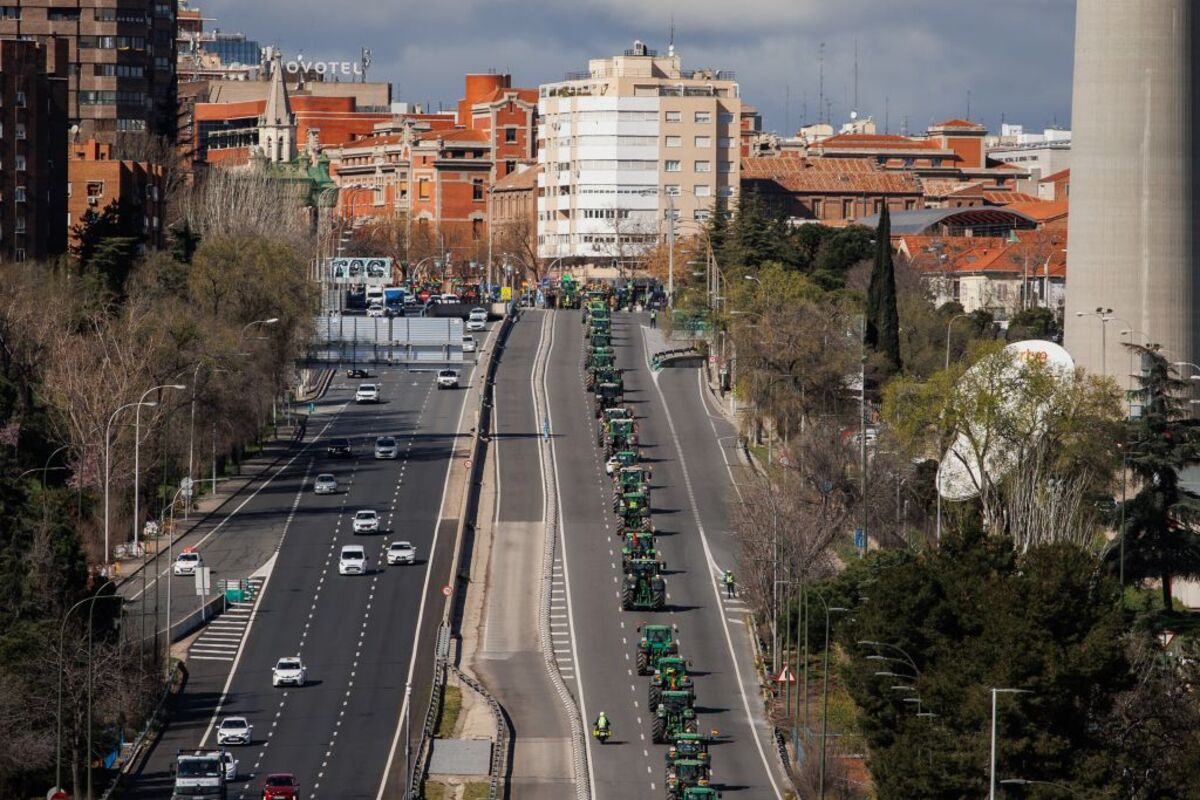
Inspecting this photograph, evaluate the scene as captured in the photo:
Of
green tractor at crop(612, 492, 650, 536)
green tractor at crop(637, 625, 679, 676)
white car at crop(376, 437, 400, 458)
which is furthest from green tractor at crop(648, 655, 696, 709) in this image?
white car at crop(376, 437, 400, 458)

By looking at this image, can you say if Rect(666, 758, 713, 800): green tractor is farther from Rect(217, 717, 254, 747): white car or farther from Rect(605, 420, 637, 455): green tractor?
Rect(605, 420, 637, 455): green tractor

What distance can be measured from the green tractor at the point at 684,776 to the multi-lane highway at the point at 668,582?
1.14m

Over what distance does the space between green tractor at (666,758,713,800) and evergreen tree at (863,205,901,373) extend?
70031 mm

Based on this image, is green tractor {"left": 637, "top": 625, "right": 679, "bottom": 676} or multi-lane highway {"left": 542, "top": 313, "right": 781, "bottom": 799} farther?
green tractor {"left": 637, "top": 625, "right": 679, "bottom": 676}

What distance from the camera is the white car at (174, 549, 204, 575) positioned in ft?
378

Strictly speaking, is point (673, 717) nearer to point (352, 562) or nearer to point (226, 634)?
point (226, 634)

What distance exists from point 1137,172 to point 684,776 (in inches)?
2070

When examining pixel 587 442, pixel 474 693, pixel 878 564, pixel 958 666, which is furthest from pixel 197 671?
pixel 587 442

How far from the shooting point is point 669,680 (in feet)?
318

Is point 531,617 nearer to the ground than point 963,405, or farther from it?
nearer to the ground

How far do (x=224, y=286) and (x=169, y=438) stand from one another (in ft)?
77.2

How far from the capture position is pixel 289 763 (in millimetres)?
87438

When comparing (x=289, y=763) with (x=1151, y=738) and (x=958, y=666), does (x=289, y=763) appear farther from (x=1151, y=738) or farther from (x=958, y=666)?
(x=1151, y=738)

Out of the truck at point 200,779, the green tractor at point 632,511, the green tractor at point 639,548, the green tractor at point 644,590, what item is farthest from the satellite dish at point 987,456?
the truck at point 200,779
